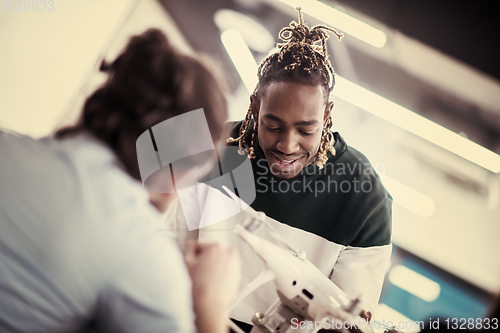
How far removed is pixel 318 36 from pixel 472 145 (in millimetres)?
502

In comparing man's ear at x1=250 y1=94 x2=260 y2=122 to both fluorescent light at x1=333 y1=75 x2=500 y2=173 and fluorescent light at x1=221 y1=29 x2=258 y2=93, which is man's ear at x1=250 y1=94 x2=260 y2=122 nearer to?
fluorescent light at x1=221 y1=29 x2=258 y2=93

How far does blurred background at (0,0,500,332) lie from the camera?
2.64ft

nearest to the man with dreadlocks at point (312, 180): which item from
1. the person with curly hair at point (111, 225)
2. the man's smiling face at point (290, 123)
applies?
the man's smiling face at point (290, 123)

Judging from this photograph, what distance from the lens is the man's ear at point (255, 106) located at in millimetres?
813

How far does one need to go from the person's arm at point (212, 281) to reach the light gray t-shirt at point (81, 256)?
0.08 feet

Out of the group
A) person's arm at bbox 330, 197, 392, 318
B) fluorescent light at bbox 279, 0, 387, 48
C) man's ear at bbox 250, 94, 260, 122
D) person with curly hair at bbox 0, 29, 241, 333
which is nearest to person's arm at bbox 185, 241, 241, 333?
person with curly hair at bbox 0, 29, 241, 333

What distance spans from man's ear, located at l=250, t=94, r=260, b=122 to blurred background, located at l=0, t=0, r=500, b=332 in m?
0.02

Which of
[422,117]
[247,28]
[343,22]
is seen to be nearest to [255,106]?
[247,28]

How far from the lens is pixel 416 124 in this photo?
0.81m

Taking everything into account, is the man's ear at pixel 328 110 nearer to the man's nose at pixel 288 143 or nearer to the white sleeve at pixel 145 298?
the man's nose at pixel 288 143

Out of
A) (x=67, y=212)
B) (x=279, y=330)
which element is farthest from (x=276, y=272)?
(x=67, y=212)

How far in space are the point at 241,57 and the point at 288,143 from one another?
0.29 metres

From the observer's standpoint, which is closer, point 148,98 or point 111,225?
point 111,225

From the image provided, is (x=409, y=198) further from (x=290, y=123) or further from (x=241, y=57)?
(x=241, y=57)
